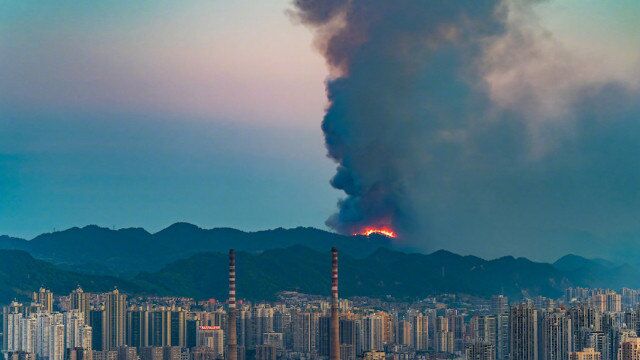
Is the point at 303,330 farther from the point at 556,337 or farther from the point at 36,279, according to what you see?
the point at 36,279

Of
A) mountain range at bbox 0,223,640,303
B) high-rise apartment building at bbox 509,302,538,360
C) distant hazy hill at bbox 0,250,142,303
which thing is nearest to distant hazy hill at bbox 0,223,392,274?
mountain range at bbox 0,223,640,303

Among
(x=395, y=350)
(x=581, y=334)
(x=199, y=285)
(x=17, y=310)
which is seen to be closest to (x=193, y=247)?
(x=199, y=285)

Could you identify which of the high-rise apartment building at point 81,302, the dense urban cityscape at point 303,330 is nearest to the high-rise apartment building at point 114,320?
the dense urban cityscape at point 303,330

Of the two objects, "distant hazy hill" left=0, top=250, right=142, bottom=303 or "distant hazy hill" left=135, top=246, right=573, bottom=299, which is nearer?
"distant hazy hill" left=0, top=250, right=142, bottom=303

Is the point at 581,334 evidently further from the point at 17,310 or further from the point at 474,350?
the point at 17,310

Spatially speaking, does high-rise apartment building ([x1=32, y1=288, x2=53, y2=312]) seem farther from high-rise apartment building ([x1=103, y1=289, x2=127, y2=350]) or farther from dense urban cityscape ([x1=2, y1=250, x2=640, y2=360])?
high-rise apartment building ([x1=103, y1=289, x2=127, y2=350])
